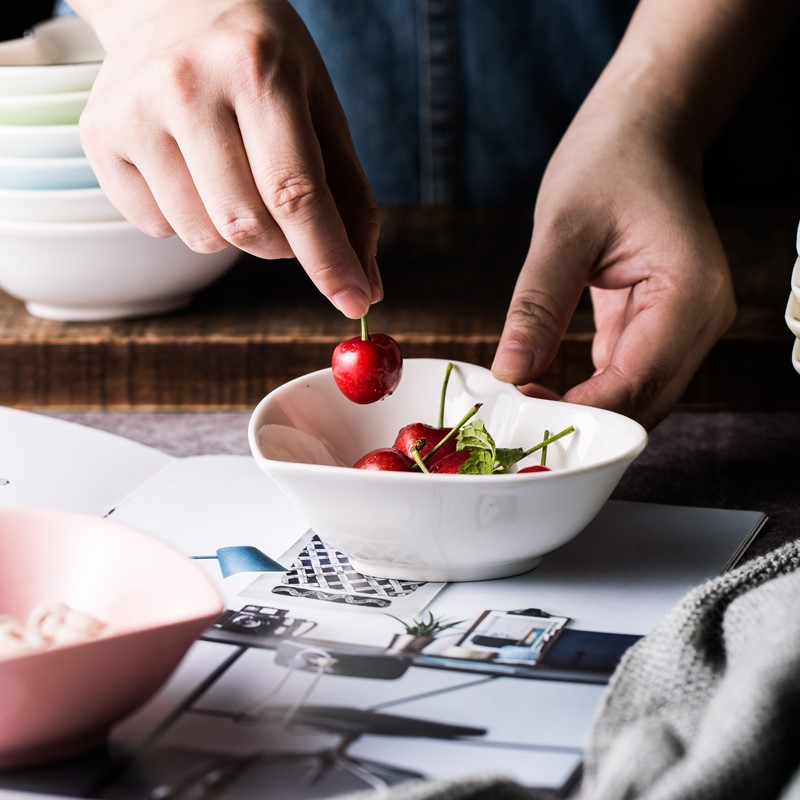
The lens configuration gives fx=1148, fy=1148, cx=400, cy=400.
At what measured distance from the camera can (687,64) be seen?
105 cm

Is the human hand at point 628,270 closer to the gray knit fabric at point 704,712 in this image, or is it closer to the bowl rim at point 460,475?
the bowl rim at point 460,475

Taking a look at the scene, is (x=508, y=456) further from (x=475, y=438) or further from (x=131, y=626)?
(x=131, y=626)

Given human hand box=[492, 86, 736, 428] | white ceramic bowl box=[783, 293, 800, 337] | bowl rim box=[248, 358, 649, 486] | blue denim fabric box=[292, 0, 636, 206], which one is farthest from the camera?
blue denim fabric box=[292, 0, 636, 206]

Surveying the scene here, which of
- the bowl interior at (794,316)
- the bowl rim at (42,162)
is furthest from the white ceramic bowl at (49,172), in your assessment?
the bowl interior at (794,316)

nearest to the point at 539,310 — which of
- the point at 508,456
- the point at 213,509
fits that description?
the point at 508,456

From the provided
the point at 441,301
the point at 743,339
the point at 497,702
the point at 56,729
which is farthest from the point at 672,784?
the point at 441,301

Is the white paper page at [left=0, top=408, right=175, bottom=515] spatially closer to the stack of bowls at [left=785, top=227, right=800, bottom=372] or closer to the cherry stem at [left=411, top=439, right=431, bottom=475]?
the cherry stem at [left=411, top=439, right=431, bottom=475]

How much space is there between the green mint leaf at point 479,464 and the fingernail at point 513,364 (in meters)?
0.12

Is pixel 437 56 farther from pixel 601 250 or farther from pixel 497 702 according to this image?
pixel 497 702

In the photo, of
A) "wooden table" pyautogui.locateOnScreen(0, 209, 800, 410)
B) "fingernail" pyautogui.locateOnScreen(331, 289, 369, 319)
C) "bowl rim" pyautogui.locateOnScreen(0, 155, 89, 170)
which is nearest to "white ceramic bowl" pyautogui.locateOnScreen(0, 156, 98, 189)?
"bowl rim" pyautogui.locateOnScreen(0, 155, 89, 170)

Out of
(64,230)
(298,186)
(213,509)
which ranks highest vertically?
(298,186)

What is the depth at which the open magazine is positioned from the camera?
464 mm

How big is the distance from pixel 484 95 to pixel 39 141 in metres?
0.65

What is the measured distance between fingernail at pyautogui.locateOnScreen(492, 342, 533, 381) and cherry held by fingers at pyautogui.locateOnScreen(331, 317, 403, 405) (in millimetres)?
82
